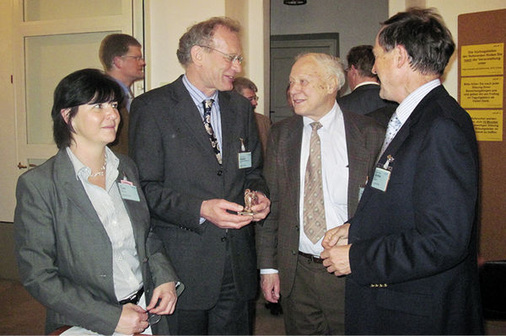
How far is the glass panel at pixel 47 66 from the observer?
Answer: 475 cm

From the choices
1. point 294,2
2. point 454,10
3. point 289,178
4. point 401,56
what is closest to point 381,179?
point 401,56

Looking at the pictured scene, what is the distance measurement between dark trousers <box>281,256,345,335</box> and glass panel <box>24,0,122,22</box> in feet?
12.1

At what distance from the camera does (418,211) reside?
4.71 ft

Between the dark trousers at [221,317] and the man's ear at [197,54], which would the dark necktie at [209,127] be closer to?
the man's ear at [197,54]

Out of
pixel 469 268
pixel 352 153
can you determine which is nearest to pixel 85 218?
pixel 352 153

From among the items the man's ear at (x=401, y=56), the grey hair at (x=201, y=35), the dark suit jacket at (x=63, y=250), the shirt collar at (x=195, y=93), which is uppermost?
the grey hair at (x=201, y=35)

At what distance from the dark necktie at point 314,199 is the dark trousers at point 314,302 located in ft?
0.50

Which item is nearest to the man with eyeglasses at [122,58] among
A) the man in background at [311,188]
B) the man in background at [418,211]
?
the man in background at [311,188]

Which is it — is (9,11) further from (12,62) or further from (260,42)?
(260,42)

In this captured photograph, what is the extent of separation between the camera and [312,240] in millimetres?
2148

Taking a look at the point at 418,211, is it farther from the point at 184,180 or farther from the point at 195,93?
the point at 195,93

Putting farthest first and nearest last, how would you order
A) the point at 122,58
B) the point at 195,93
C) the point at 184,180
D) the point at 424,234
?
1. the point at 122,58
2. the point at 195,93
3. the point at 184,180
4. the point at 424,234

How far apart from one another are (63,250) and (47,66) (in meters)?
3.82

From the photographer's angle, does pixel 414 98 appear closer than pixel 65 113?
Yes
